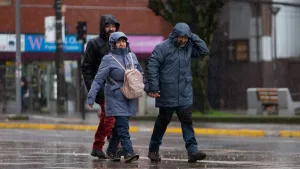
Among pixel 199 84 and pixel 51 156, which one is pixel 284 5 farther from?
pixel 51 156

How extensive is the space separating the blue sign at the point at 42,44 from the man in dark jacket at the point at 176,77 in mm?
26440

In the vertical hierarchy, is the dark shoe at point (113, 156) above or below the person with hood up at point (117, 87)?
below

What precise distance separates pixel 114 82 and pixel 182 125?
113cm

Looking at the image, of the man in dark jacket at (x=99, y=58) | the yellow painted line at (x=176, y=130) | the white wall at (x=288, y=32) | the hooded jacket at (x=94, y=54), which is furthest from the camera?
the white wall at (x=288, y=32)

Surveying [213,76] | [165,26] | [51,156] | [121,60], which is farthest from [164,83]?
[165,26]

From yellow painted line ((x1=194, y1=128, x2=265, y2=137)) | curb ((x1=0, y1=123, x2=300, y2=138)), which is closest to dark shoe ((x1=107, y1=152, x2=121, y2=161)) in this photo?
curb ((x1=0, y1=123, x2=300, y2=138))

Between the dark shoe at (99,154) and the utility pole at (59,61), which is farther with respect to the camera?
the utility pole at (59,61)

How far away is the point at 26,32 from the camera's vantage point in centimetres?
3769

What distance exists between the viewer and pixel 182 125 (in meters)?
11.4

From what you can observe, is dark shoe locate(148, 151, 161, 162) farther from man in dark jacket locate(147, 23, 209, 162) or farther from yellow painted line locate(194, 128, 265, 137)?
yellow painted line locate(194, 128, 265, 137)

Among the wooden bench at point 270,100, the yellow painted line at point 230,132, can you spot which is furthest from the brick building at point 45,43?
the yellow painted line at point 230,132

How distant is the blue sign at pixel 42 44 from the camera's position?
37.6 m

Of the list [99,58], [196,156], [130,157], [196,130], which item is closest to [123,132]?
[130,157]

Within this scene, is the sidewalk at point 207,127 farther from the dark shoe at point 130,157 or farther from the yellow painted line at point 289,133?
the dark shoe at point 130,157
